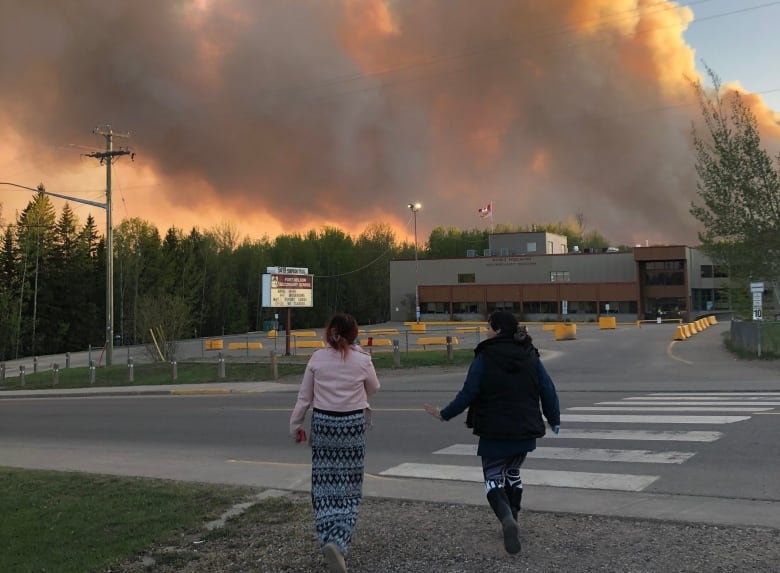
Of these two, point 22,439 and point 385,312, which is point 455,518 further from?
point 385,312

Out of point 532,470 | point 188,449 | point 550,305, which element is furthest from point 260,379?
point 550,305

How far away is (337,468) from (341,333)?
3.22 feet

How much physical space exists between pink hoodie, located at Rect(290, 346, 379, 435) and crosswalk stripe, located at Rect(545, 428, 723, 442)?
5417mm

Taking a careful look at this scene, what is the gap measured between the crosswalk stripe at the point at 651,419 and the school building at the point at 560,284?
6044cm

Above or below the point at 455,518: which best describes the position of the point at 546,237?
above

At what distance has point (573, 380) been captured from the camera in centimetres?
1980

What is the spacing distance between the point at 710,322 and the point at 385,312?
63896 mm

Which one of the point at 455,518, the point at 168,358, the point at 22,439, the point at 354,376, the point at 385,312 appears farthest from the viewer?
the point at 385,312

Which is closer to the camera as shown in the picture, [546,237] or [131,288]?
[131,288]

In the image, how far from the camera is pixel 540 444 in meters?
9.30

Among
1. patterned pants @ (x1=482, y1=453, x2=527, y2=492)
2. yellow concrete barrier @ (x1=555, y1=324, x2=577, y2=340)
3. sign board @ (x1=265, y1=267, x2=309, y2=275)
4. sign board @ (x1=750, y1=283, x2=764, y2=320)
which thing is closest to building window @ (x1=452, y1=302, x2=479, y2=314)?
yellow concrete barrier @ (x1=555, y1=324, x2=577, y2=340)

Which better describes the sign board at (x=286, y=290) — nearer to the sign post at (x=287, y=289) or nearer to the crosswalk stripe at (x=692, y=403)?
the sign post at (x=287, y=289)

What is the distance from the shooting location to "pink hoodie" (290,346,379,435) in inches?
195

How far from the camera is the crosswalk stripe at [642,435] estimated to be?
9.20m
